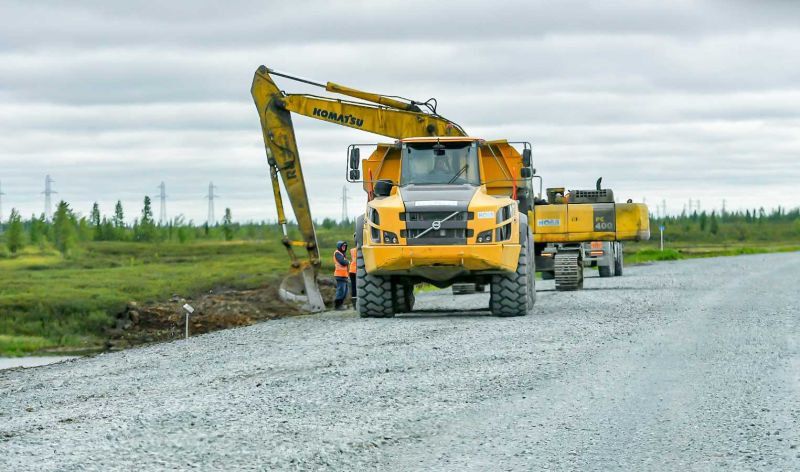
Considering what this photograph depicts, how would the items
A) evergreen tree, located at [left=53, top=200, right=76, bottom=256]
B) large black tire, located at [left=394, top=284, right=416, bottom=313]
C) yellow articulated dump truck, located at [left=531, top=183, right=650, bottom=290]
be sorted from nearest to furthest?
1. large black tire, located at [left=394, top=284, right=416, bottom=313]
2. yellow articulated dump truck, located at [left=531, top=183, right=650, bottom=290]
3. evergreen tree, located at [left=53, top=200, right=76, bottom=256]

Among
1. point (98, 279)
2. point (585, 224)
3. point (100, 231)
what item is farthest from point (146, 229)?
point (585, 224)

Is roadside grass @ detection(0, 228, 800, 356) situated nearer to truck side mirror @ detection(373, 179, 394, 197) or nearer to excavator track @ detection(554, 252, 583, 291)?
→ excavator track @ detection(554, 252, 583, 291)

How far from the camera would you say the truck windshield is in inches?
893

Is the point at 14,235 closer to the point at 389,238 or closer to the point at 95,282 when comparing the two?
the point at 95,282

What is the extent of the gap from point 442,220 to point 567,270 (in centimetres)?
1174

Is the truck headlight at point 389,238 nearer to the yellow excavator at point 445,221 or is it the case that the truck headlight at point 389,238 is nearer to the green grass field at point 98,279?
the yellow excavator at point 445,221

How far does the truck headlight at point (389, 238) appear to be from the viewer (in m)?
21.2

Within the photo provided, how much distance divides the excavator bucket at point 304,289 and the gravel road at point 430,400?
27.6 ft

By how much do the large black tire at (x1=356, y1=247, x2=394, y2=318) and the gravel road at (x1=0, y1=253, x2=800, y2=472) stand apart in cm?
131

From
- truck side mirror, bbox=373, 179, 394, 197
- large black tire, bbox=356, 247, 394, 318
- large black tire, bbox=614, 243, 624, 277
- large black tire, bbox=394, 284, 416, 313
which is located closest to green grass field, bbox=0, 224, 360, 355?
Result: large black tire, bbox=394, 284, 416, 313

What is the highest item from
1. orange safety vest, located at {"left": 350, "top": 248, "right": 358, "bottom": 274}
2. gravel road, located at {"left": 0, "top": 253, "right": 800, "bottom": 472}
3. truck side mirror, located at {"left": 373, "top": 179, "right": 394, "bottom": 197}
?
truck side mirror, located at {"left": 373, "top": 179, "right": 394, "bottom": 197}

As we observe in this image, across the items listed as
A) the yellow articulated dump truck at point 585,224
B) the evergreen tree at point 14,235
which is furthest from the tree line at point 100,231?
the yellow articulated dump truck at point 585,224

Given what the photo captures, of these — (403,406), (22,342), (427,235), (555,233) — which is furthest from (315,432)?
(22,342)

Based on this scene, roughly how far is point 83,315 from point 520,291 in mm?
23778
